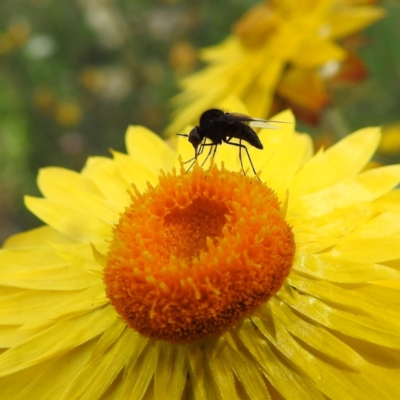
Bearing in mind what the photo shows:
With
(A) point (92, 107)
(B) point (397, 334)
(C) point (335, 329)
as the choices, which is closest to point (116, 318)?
(C) point (335, 329)

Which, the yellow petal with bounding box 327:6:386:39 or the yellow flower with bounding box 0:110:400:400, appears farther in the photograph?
the yellow petal with bounding box 327:6:386:39

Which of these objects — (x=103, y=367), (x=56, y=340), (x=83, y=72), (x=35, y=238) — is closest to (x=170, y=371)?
(x=103, y=367)

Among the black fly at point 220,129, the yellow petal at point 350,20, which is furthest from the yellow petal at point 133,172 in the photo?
the yellow petal at point 350,20

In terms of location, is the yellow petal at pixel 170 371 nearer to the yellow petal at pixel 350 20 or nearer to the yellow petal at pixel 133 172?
the yellow petal at pixel 133 172

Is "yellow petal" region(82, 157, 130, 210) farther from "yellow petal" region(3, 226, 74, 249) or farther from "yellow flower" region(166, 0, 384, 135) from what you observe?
"yellow flower" region(166, 0, 384, 135)

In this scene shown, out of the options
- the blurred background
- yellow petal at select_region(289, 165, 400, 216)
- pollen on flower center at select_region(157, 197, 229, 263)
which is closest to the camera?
pollen on flower center at select_region(157, 197, 229, 263)

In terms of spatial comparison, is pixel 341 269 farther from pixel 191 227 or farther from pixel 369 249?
pixel 191 227

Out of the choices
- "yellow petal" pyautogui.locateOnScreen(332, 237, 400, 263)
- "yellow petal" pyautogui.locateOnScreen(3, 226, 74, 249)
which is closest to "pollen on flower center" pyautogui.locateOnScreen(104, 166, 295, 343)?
"yellow petal" pyautogui.locateOnScreen(332, 237, 400, 263)

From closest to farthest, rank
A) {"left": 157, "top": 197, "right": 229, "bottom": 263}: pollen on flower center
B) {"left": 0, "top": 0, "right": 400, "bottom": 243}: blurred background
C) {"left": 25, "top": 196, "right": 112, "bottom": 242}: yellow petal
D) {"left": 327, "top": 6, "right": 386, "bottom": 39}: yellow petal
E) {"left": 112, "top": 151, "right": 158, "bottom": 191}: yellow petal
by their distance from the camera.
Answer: {"left": 157, "top": 197, "right": 229, "bottom": 263}: pollen on flower center
{"left": 25, "top": 196, "right": 112, "bottom": 242}: yellow petal
{"left": 112, "top": 151, "right": 158, "bottom": 191}: yellow petal
{"left": 327, "top": 6, "right": 386, "bottom": 39}: yellow petal
{"left": 0, "top": 0, "right": 400, "bottom": 243}: blurred background

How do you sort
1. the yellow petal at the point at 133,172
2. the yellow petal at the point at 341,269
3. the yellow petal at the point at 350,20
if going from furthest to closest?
1. the yellow petal at the point at 350,20
2. the yellow petal at the point at 133,172
3. the yellow petal at the point at 341,269
